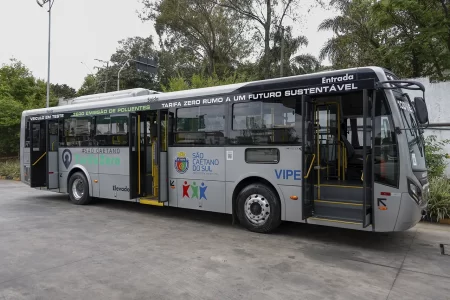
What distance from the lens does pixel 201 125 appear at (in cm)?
775

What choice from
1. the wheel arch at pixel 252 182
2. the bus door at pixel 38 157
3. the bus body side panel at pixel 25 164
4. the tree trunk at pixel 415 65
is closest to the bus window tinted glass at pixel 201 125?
the wheel arch at pixel 252 182

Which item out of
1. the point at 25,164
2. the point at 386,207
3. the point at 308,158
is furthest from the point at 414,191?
the point at 25,164

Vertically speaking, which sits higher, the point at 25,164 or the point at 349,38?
the point at 349,38

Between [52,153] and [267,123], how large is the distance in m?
7.47

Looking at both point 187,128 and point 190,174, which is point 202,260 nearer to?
point 190,174

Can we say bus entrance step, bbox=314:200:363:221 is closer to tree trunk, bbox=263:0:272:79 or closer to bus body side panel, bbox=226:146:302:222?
bus body side panel, bbox=226:146:302:222

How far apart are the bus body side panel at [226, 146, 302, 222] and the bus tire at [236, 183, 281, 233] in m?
0.16

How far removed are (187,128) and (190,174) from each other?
1.05 m

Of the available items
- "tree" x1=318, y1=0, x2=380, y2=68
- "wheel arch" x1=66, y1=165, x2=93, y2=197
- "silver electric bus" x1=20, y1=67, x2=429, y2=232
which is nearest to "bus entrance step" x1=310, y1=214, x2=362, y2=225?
"silver electric bus" x1=20, y1=67, x2=429, y2=232

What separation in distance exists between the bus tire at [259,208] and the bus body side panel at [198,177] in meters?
0.50

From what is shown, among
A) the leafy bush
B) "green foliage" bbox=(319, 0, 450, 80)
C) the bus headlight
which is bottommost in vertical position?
the leafy bush

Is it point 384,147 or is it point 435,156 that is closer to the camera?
point 384,147

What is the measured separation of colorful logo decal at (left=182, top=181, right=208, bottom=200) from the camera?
7746 millimetres

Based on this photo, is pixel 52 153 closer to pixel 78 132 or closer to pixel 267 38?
pixel 78 132
